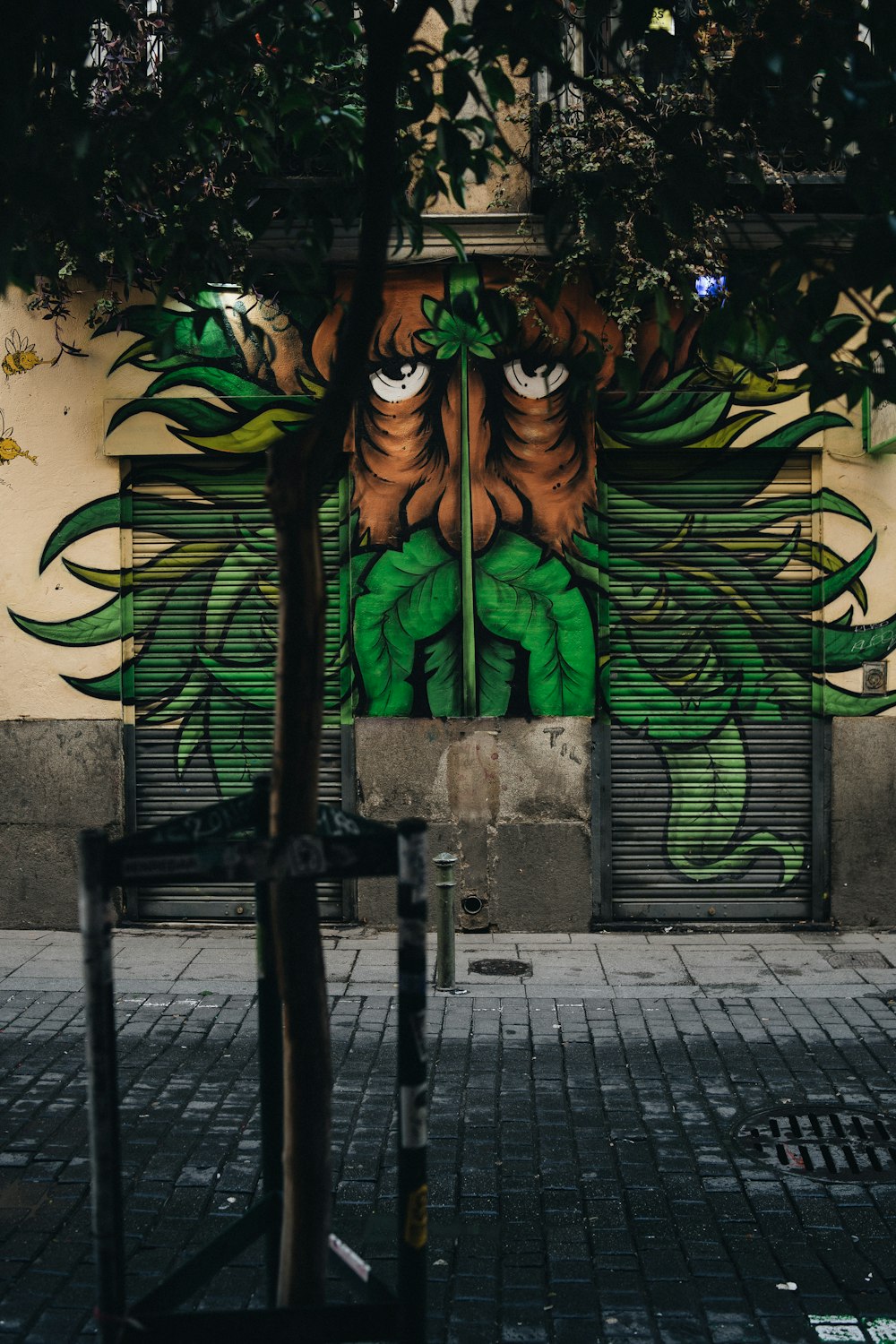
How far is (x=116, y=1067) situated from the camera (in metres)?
2.91

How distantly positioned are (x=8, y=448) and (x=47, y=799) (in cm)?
257

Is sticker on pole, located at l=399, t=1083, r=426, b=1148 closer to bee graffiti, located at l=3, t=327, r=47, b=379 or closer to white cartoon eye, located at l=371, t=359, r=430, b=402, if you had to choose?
white cartoon eye, located at l=371, t=359, r=430, b=402

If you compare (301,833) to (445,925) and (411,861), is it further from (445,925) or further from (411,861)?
(445,925)

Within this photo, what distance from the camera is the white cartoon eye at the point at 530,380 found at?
29.3 feet

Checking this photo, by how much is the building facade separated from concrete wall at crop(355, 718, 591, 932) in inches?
0.9

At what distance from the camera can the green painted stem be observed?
29.4 feet

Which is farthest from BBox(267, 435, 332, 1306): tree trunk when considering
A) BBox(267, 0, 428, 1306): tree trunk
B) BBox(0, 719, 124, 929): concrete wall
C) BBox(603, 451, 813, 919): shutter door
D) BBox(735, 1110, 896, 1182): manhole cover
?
BBox(0, 719, 124, 929): concrete wall

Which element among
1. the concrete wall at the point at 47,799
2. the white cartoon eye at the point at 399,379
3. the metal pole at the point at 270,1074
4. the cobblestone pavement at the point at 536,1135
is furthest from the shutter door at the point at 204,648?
the metal pole at the point at 270,1074

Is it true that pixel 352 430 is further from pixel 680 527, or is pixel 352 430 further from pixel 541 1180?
Answer: pixel 541 1180

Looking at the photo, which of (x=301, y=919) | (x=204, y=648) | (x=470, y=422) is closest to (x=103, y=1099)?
(x=301, y=919)

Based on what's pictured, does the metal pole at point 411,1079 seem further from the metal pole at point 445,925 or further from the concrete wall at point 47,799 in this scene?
the concrete wall at point 47,799

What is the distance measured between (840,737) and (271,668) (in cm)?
415

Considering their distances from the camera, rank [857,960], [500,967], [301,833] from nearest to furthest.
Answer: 1. [301,833]
2. [500,967]
3. [857,960]

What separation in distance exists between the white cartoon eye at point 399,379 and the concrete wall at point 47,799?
3.10 metres
